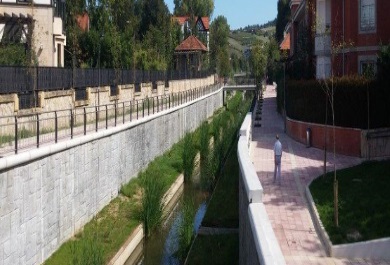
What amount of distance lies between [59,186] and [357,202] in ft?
24.7

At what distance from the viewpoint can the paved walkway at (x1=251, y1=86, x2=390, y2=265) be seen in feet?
38.1

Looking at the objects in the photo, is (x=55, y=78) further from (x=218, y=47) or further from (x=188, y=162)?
(x=218, y=47)

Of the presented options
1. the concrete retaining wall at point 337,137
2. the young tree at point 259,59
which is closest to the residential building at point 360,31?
the concrete retaining wall at point 337,137

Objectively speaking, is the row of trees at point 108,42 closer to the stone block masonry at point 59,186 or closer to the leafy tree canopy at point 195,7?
the stone block masonry at point 59,186

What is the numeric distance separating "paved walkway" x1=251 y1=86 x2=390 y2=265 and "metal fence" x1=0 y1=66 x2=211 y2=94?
8.86m

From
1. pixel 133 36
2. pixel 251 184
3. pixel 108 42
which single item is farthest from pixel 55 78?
pixel 133 36

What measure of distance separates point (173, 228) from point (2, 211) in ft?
27.8

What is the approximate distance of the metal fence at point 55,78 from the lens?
1923cm

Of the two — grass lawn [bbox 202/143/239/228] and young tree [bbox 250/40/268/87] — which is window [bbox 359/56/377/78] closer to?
grass lawn [bbox 202/143/239/228]

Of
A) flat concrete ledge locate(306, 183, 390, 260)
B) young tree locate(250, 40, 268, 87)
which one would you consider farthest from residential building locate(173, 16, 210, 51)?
flat concrete ledge locate(306, 183, 390, 260)

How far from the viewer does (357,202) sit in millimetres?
14203

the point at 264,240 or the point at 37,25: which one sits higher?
the point at 37,25

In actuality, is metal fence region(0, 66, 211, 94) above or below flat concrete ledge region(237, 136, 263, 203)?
above

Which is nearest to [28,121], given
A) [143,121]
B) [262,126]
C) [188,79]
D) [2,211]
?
[2,211]
